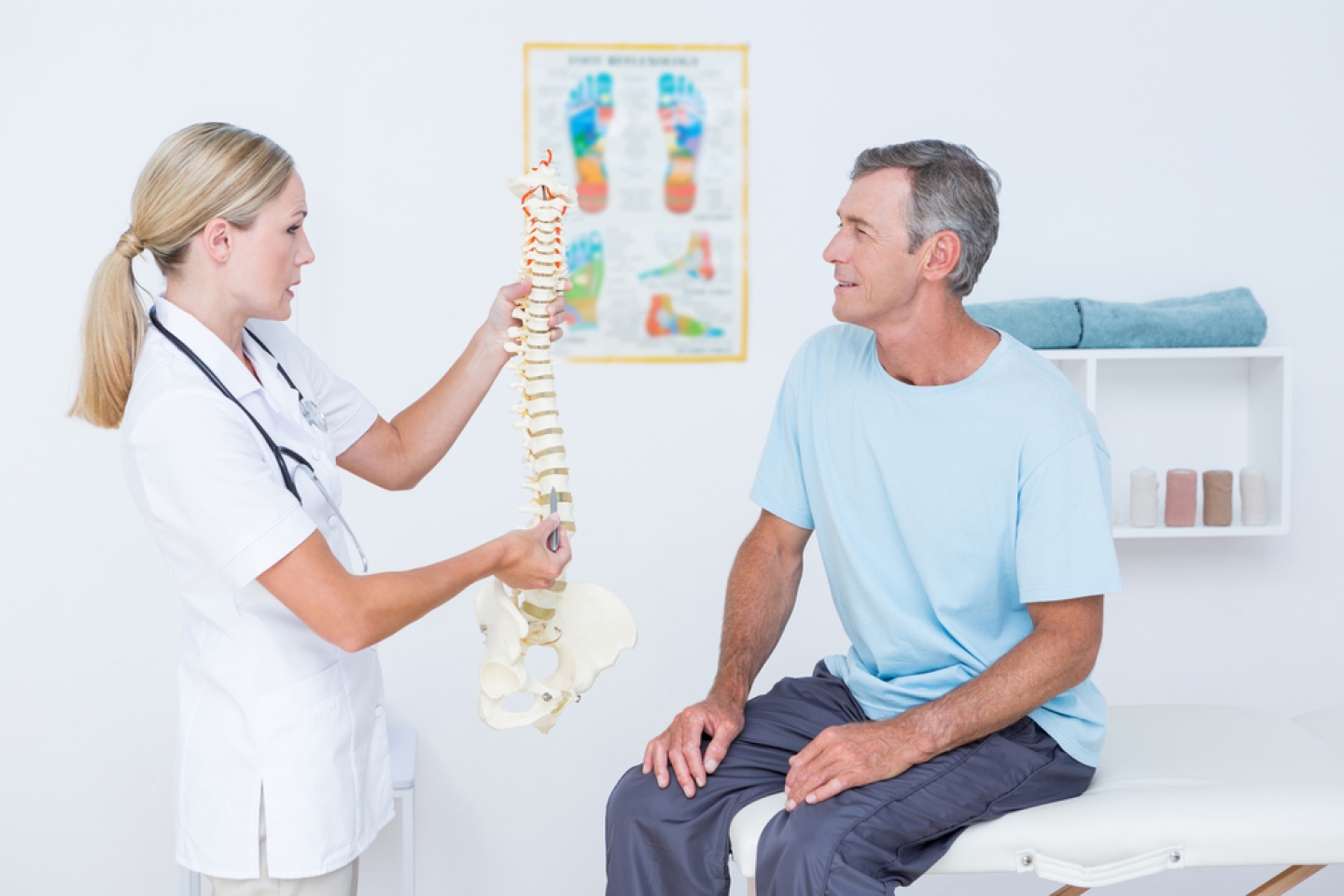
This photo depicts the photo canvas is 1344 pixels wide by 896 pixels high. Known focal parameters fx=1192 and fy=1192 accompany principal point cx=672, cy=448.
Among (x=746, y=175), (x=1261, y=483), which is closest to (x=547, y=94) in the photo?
(x=746, y=175)

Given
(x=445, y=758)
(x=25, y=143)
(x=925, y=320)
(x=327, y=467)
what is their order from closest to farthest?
(x=327, y=467), (x=925, y=320), (x=25, y=143), (x=445, y=758)

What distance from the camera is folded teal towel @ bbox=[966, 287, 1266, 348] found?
89.0 inches

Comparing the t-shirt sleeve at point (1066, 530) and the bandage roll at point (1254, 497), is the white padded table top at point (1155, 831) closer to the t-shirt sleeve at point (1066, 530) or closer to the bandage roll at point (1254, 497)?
the t-shirt sleeve at point (1066, 530)

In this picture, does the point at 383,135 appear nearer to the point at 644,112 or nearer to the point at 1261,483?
the point at 644,112

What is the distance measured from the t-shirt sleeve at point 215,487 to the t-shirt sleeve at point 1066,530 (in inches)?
34.5

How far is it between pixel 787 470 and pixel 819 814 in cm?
55

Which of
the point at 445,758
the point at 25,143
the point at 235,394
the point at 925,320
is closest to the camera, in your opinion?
the point at 235,394

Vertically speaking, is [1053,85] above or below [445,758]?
above

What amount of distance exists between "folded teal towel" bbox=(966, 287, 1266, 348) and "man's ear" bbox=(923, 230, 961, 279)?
24.7 inches

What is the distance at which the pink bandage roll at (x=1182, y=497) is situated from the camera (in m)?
2.38

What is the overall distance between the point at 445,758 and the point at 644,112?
4.53 feet

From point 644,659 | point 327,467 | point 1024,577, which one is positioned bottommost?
point 644,659

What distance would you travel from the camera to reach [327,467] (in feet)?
4.82

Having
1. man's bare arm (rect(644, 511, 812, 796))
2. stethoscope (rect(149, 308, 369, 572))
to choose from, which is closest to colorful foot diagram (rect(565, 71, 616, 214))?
man's bare arm (rect(644, 511, 812, 796))
